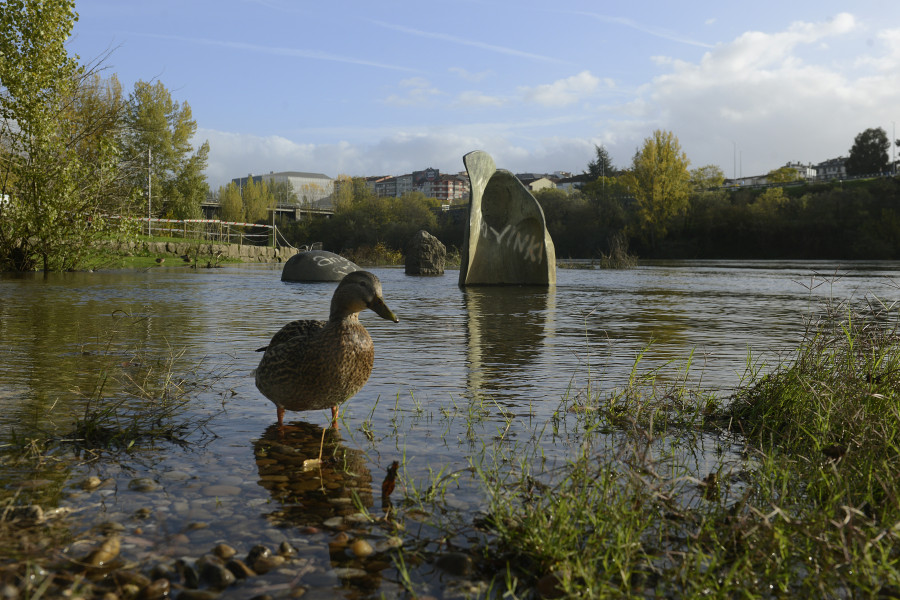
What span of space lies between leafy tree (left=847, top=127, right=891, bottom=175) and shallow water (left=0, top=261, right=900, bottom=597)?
90727 millimetres

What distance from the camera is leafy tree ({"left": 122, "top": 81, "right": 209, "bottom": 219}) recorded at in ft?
185

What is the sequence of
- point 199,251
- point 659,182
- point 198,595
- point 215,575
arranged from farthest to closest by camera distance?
point 659,182, point 199,251, point 215,575, point 198,595

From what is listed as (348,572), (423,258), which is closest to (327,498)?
(348,572)

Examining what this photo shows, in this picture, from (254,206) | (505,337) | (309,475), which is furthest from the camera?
(254,206)

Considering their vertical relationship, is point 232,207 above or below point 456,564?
above

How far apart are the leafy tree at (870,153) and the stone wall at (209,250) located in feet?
252

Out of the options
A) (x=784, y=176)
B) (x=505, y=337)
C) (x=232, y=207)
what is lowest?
(x=505, y=337)

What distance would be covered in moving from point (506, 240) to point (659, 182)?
5058 cm

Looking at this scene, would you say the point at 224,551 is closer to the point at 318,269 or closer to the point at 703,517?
the point at 703,517

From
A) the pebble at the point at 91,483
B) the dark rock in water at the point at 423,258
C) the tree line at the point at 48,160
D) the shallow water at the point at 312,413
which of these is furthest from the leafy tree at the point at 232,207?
the pebble at the point at 91,483

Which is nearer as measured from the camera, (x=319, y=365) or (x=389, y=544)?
(x=389, y=544)

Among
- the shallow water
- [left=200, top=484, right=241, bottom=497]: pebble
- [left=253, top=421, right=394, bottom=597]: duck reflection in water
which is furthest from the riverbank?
[left=200, top=484, right=241, bottom=497]: pebble

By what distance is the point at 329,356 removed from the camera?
408 cm

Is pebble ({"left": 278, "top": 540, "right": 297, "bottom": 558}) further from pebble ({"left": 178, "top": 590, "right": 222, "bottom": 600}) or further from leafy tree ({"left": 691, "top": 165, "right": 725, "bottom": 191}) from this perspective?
leafy tree ({"left": 691, "top": 165, "right": 725, "bottom": 191})
